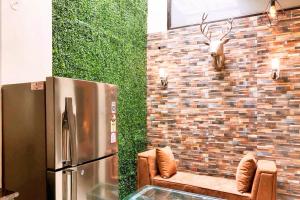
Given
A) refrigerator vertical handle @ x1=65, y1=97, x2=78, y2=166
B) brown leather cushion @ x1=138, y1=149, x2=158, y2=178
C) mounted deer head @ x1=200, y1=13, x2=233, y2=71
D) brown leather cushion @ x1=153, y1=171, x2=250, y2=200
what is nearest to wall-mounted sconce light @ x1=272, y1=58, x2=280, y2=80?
mounted deer head @ x1=200, y1=13, x2=233, y2=71

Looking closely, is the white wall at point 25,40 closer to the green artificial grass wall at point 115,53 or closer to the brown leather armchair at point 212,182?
the green artificial grass wall at point 115,53

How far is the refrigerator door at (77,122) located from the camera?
183 centimetres

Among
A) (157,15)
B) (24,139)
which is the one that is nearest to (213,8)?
(157,15)

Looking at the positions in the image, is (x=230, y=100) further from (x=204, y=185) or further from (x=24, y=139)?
(x=24, y=139)

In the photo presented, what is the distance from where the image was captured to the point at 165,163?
366 cm

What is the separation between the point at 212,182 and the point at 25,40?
297 centimetres

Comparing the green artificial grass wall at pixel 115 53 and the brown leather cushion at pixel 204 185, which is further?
the brown leather cushion at pixel 204 185

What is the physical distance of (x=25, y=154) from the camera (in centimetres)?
196

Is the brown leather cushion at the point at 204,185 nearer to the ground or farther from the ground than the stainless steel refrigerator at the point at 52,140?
nearer to the ground

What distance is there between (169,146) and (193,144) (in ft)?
1.43

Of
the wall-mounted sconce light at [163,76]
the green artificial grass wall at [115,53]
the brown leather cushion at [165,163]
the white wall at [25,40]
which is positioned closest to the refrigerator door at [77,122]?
the white wall at [25,40]

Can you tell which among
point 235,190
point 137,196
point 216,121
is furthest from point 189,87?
point 137,196

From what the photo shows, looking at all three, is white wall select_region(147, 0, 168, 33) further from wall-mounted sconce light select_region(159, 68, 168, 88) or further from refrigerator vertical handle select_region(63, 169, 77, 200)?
refrigerator vertical handle select_region(63, 169, 77, 200)

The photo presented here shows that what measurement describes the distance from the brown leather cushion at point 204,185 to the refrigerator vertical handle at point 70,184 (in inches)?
73.6
